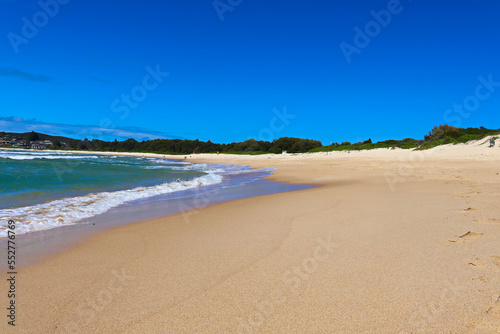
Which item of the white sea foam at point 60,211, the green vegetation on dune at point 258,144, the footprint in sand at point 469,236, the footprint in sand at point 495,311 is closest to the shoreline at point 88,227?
the white sea foam at point 60,211

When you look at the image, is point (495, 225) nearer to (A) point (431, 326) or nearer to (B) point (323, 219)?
(B) point (323, 219)

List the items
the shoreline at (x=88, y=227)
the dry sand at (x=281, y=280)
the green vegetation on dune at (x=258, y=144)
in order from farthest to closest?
the green vegetation on dune at (x=258, y=144) → the shoreline at (x=88, y=227) → the dry sand at (x=281, y=280)

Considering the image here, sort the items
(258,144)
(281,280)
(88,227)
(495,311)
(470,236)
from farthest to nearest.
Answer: (258,144)
(88,227)
(470,236)
(281,280)
(495,311)

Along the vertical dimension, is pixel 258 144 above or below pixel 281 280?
above

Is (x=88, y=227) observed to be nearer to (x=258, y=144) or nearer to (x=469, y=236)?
(x=469, y=236)

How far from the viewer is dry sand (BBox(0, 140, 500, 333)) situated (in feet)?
6.85

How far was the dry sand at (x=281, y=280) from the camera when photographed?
2.09 m

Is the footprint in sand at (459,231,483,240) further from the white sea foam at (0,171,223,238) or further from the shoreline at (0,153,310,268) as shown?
the white sea foam at (0,171,223,238)

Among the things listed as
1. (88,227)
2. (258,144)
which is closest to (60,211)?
(88,227)

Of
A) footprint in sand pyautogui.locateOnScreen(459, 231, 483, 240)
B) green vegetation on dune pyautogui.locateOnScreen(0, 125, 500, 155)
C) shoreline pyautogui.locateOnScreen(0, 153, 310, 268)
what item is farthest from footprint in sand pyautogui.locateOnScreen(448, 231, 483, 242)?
green vegetation on dune pyautogui.locateOnScreen(0, 125, 500, 155)

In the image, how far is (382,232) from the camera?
13.5 ft

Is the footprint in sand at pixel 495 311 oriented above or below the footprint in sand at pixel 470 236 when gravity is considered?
below

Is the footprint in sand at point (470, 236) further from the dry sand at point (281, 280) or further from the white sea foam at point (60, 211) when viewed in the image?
the white sea foam at point (60, 211)

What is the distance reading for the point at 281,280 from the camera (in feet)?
9.01
